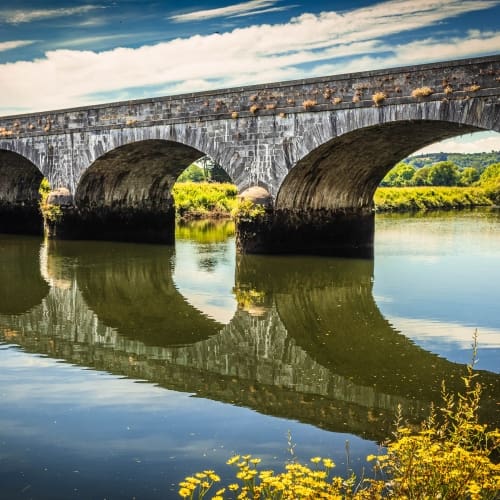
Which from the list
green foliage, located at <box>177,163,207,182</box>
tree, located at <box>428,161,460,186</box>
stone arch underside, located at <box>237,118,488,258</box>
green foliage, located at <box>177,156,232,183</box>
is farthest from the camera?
green foliage, located at <box>177,163,207,182</box>

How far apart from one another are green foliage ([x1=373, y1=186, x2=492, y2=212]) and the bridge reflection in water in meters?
34.2

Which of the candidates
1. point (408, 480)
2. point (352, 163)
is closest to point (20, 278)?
point (352, 163)

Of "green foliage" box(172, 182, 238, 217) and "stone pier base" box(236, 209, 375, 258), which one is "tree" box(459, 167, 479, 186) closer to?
"green foliage" box(172, 182, 238, 217)

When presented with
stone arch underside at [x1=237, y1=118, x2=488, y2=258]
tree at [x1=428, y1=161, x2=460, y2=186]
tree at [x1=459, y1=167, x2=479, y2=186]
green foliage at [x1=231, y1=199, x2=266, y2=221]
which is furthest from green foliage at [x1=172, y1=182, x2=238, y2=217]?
tree at [x1=459, y1=167, x2=479, y2=186]

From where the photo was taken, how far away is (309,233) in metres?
21.1

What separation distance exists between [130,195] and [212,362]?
59.6 ft

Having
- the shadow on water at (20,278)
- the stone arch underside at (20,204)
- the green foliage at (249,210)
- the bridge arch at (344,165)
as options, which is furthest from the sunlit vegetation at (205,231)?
the green foliage at (249,210)

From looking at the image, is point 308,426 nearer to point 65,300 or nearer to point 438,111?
point 65,300

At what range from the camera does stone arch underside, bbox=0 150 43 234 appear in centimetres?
3095

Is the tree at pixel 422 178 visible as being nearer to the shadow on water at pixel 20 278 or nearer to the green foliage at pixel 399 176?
the green foliage at pixel 399 176

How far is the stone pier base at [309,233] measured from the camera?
1945 cm

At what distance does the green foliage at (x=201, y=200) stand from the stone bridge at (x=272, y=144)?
37.1 ft

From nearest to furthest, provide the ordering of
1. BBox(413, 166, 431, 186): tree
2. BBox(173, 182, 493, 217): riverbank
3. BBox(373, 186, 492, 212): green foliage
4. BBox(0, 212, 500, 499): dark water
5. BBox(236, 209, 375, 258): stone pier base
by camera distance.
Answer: BBox(0, 212, 500, 499): dark water < BBox(236, 209, 375, 258): stone pier base < BBox(173, 182, 493, 217): riverbank < BBox(373, 186, 492, 212): green foliage < BBox(413, 166, 431, 186): tree

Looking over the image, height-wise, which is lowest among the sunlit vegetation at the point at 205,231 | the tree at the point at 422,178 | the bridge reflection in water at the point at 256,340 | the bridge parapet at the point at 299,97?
the sunlit vegetation at the point at 205,231
